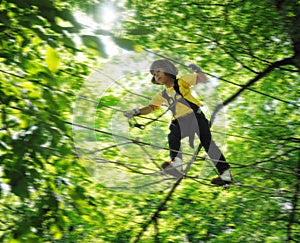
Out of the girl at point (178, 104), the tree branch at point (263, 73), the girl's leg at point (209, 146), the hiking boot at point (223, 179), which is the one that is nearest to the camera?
the girl at point (178, 104)

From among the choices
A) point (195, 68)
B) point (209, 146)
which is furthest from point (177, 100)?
point (209, 146)

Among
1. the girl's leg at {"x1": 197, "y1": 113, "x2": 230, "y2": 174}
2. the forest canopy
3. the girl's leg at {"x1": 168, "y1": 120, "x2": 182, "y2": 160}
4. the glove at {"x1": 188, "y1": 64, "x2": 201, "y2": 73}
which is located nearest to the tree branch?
the forest canopy

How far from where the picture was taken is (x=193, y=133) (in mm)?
4680

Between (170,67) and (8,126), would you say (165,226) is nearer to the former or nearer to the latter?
(170,67)

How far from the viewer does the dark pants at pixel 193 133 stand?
176 inches

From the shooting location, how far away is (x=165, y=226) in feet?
26.8

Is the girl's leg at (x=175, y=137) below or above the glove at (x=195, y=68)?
below

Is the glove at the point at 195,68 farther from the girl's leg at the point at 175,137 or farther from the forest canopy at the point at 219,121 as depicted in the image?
the forest canopy at the point at 219,121

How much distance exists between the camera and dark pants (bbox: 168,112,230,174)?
176 inches

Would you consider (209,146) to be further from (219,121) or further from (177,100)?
(219,121)

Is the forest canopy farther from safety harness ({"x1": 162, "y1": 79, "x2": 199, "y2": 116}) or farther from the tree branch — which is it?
safety harness ({"x1": 162, "y1": 79, "x2": 199, "y2": 116})

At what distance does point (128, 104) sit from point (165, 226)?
2916mm

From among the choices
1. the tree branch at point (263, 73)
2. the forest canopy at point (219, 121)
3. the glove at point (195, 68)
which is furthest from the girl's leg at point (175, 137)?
the tree branch at point (263, 73)

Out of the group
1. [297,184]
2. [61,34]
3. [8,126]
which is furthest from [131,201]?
[61,34]
